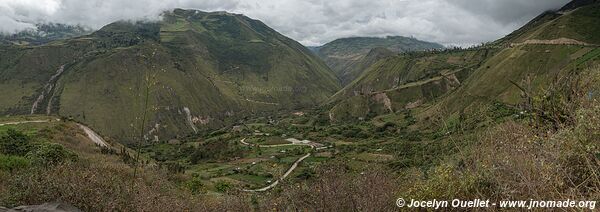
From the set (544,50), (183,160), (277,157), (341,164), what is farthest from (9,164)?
(544,50)

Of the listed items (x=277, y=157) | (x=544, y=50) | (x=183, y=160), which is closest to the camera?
(x=277, y=157)

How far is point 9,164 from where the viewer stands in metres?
29.3

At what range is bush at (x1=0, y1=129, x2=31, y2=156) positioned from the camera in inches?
1916

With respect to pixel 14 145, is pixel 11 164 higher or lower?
higher

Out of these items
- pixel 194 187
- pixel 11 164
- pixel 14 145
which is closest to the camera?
pixel 11 164

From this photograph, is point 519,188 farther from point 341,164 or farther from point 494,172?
point 341,164

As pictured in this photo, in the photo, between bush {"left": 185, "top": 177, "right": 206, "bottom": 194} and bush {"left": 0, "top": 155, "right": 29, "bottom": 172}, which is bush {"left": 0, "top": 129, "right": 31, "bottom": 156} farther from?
bush {"left": 185, "top": 177, "right": 206, "bottom": 194}

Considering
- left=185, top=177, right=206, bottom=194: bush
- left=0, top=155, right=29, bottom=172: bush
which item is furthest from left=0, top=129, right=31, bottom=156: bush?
left=185, top=177, right=206, bottom=194: bush

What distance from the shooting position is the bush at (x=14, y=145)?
160 ft

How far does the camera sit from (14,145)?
169 ft

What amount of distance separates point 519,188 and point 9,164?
32636 millimetres

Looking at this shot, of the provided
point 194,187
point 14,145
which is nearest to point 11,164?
point 194,187

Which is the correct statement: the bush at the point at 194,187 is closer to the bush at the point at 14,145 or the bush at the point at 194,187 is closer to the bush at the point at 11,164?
the bush at the point at 11,164

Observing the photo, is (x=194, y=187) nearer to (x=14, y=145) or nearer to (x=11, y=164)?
(x=11, y=164)
